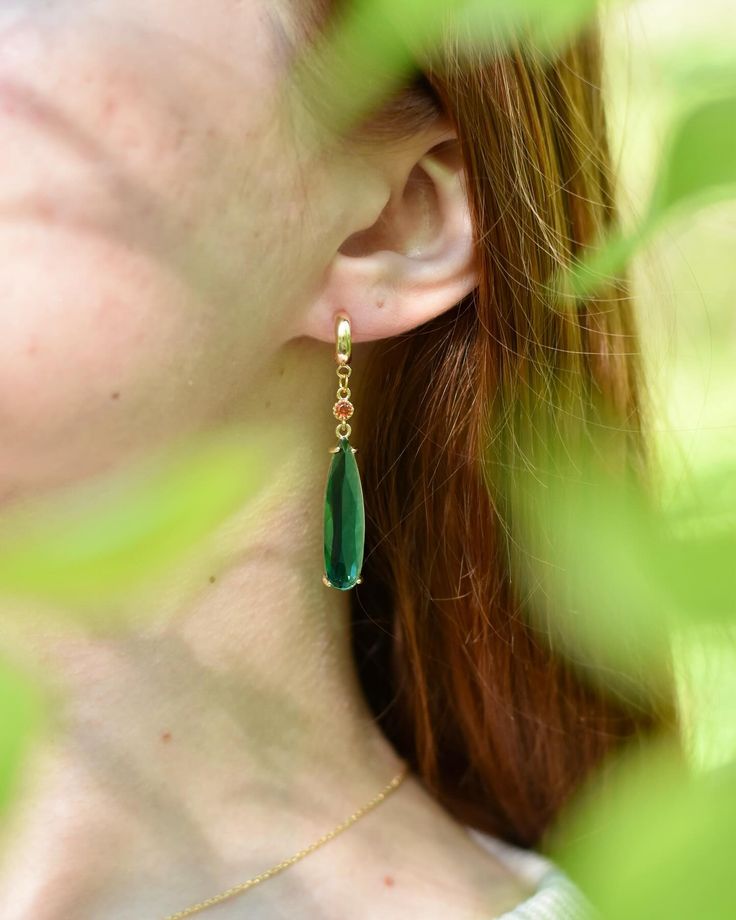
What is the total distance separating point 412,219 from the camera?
3.74 feet

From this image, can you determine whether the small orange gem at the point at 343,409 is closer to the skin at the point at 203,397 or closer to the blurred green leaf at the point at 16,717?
the skin at the point at 203,397

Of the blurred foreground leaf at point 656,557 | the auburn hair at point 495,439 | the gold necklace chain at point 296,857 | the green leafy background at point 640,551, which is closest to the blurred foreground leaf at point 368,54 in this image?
the auburn hair at point 495,439

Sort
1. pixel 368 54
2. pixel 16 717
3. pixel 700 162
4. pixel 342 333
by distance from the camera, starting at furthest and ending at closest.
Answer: pixel 342 333 → pixel 368 54 → pixel 700 162 → pixel 16 717

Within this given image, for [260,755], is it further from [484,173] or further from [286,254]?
[484,173]

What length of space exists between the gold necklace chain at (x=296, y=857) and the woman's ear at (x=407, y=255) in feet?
1.72

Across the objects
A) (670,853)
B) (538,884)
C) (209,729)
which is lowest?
(538,884)

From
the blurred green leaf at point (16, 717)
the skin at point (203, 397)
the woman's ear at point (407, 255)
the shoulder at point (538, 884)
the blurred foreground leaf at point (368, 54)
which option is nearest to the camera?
the blurred green leaf at point (16, 717)

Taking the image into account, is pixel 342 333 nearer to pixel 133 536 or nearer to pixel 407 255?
pixel 407 255

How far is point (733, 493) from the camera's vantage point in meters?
0.46

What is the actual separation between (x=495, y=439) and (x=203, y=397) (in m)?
0.33

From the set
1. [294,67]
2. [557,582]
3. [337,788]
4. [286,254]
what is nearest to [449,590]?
[557,582]

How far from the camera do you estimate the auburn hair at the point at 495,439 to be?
108 centimetres

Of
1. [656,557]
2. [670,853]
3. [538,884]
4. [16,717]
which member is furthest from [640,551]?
[538,884]

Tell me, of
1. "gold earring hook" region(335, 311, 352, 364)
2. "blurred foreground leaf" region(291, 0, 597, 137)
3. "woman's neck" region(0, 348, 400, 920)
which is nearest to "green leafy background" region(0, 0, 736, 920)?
"blurred foreground leaf" region(291, 0, 597, 137)
